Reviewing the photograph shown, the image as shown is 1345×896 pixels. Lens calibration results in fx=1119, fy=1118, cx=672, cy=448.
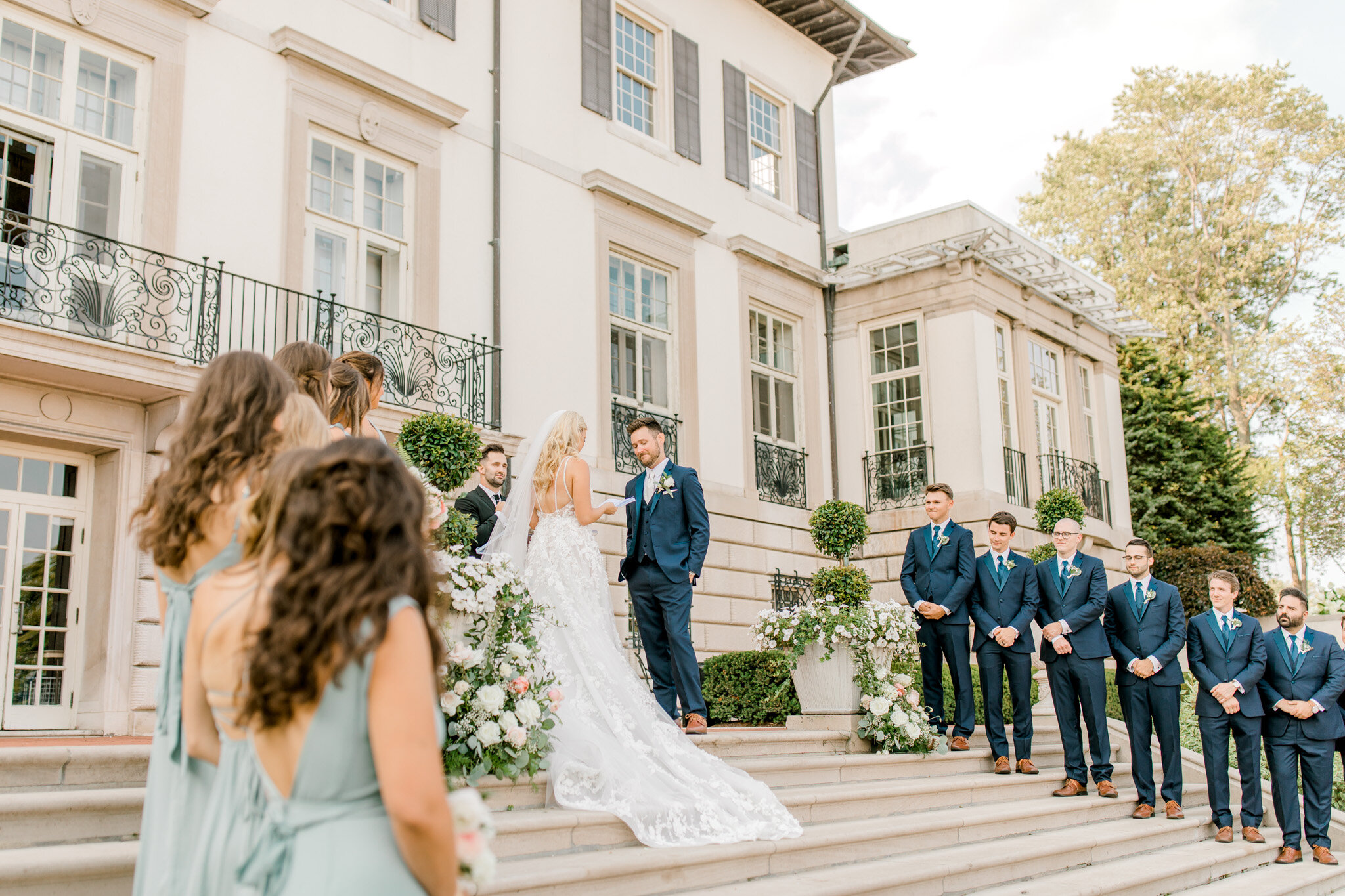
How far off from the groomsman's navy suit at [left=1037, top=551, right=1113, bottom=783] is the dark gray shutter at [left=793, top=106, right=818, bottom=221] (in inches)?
366

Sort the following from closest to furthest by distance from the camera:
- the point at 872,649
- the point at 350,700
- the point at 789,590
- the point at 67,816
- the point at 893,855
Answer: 1. the point at 350,700
2. the point at 67,816
3. the point at 893,855
4. the point at 872,649
5. the point at 789,590

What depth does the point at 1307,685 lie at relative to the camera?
27.7 ft

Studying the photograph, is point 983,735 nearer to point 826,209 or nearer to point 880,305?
point 880,305

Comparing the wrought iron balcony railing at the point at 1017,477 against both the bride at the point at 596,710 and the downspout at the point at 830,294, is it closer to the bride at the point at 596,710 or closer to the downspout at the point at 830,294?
the downspout at the point at 830,294

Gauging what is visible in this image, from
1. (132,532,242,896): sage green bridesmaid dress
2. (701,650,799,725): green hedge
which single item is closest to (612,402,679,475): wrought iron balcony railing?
(701,650,799,725): green hedge

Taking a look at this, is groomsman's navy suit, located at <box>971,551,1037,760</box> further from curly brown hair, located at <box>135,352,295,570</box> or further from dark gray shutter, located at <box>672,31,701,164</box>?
dark gray shutter, located at <box>672,31,701,164</box>

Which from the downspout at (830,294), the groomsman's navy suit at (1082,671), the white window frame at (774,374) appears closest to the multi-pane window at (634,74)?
the white window frame at (774,374)

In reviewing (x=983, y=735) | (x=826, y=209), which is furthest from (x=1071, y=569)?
(x=826, y=209)

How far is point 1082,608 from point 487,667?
516 cm

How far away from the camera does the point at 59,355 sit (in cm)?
823

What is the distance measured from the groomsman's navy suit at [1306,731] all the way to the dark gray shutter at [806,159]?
10.2 metres

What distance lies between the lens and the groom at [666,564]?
25.2ft

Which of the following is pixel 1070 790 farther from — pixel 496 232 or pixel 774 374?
pixel 774 374

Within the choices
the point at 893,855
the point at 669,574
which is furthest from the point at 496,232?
the point at 893,855
